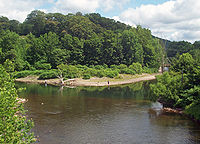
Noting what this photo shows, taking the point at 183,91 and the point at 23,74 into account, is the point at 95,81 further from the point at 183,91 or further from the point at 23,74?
the point at 183,91

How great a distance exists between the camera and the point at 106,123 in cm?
3744

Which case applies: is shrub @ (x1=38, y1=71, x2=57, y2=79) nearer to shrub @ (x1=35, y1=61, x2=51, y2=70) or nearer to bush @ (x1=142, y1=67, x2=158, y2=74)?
shrub @ (x1=35, y1=61, x2=51, y2=70)

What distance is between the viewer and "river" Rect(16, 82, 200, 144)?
3091 centimetres

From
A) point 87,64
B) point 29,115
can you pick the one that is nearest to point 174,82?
point 29,115

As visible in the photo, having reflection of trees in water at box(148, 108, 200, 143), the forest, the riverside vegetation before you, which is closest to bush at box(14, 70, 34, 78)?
the riverside vegetation

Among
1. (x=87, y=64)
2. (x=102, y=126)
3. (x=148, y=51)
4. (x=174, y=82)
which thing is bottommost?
(x=102, y=126)

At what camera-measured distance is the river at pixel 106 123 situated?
30906 mm

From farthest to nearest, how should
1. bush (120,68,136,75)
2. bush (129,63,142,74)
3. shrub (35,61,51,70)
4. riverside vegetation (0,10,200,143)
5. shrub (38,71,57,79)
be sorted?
bush (129,63,142,74), shrub (35,61,51,70), bush (120,68,136,75), riverside vegetation (0,10,200,143), shrub (38,71,57,79)

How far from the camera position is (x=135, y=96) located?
6088cm

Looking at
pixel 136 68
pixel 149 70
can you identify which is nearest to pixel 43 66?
pixel 136 68

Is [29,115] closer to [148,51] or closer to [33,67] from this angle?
[33,67]

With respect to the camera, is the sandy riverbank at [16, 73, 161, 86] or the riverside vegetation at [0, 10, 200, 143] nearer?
the sandy riverbank at [16, 73, 161, 86]

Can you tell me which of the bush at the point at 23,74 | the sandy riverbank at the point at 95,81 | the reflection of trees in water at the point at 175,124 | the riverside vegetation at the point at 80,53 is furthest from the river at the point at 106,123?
the bush at the point at 23,74

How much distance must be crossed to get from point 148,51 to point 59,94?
230 feet
